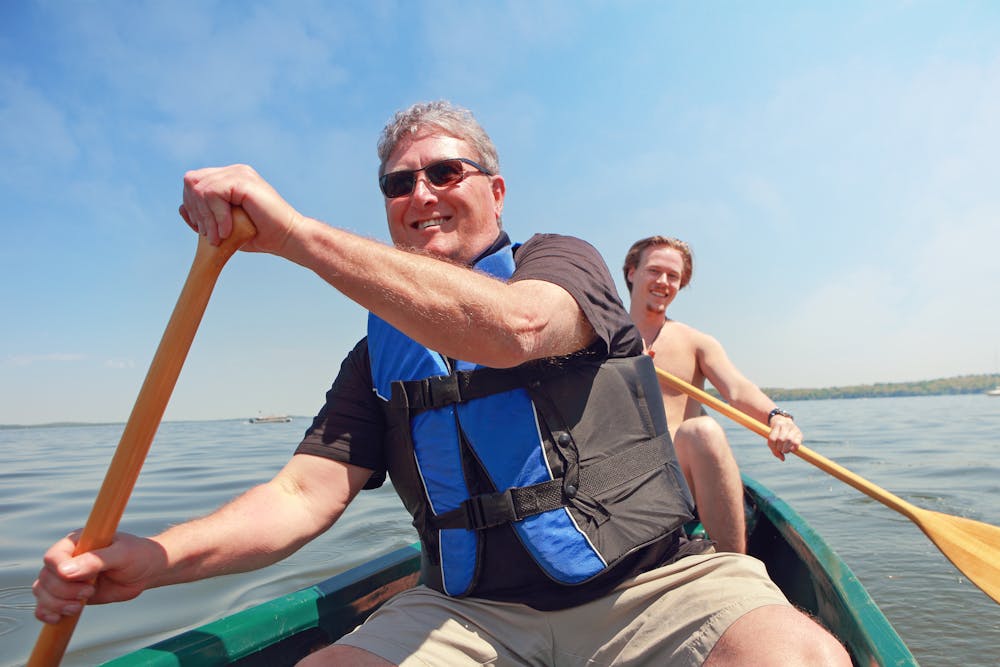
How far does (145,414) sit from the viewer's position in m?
1.33

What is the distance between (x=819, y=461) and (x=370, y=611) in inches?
91.3

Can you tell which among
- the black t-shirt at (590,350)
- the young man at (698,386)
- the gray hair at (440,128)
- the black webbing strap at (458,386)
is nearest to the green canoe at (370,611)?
the young man at (698,386)

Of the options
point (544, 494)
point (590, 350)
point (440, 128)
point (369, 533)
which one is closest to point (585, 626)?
point (544, 494)

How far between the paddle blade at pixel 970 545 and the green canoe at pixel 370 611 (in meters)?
0.66

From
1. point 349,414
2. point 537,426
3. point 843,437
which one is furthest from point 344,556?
point 843,437

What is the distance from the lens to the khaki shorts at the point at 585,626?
1.46m

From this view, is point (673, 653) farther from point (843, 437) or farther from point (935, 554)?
point (843, 437)

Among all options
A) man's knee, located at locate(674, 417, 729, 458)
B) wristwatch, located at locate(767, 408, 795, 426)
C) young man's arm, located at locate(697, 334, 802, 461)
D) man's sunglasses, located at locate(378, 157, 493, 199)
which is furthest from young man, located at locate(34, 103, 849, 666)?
wristwatch, located at locate(767, 408, 795, 426)

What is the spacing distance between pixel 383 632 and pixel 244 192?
1.08 meters

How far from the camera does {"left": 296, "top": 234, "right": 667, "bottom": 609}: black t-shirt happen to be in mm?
1537

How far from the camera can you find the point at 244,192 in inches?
47.3

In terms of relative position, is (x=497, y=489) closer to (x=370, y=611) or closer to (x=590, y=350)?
(x=590, y=350)

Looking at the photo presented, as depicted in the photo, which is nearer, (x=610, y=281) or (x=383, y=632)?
(x=383, y=632)

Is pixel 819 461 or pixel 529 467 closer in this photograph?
pixel 529 467
